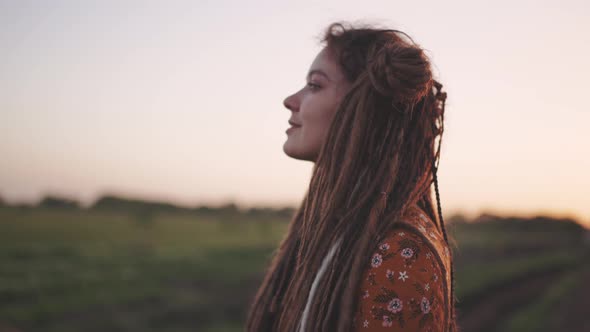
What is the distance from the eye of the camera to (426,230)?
1675 millimetres

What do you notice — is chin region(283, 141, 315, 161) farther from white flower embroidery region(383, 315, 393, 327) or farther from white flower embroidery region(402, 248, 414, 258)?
white flower embroidery region(383, 315, 393, 327)

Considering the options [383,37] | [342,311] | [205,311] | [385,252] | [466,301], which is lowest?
[466,301]

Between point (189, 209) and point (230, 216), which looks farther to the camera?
point (189, 209)

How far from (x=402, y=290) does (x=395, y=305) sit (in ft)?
0.16

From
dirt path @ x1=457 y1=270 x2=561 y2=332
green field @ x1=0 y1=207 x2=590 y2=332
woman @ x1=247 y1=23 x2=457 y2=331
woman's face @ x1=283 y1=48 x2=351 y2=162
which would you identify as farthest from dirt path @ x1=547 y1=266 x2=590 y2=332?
woman's face @ x1=283 y1=48 x2=351 y2=162

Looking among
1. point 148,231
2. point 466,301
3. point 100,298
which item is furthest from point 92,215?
point 466,301

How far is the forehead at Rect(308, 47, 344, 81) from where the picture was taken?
2.00m

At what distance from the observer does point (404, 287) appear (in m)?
1.45

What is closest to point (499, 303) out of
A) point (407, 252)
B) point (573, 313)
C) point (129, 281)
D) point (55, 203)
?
point (573, 313)

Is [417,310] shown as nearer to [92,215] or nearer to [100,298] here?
[100,298]

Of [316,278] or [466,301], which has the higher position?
[316,278]

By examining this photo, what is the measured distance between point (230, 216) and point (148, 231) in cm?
1184

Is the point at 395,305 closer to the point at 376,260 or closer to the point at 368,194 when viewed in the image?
the point at 376,260

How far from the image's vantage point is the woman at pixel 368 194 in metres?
1.49
